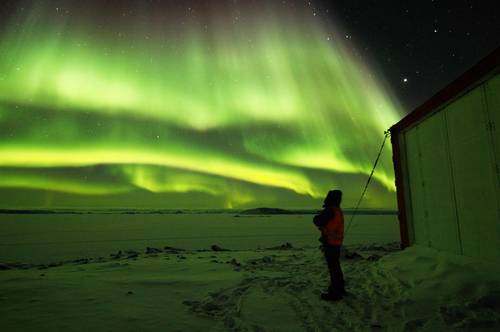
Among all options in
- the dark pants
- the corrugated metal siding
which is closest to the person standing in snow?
the dark pants

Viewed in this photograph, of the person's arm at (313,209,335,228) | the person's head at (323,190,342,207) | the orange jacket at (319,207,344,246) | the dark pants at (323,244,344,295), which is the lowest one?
the dark pants at (323,244,344,295)

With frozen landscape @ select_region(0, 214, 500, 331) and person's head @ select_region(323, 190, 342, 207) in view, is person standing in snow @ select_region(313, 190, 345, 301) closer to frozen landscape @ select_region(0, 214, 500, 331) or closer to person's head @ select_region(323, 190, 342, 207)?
person's head @ select_region(323, 190, 342, 207)

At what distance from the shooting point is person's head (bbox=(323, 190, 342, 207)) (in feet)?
17.8

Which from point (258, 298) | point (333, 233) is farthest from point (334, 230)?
point (258, 298)

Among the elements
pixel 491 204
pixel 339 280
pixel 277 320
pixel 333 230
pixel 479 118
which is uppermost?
pixel 479 118

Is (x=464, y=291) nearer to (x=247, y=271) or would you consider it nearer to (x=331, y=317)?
(x=331, y=317)

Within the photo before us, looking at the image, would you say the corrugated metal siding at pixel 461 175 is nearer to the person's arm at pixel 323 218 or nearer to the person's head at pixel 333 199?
the person's head at pixel 333 199

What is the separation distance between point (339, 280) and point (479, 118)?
4147mm

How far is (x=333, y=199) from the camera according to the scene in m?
5.44

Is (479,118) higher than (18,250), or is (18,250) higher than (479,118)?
(479,118)

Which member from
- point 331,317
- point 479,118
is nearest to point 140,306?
point 331,317

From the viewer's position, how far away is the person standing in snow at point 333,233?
534 cm

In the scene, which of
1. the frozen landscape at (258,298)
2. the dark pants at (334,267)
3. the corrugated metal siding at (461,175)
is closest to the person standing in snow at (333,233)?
the dark pants at (334,267)

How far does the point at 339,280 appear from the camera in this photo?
18.1ft
